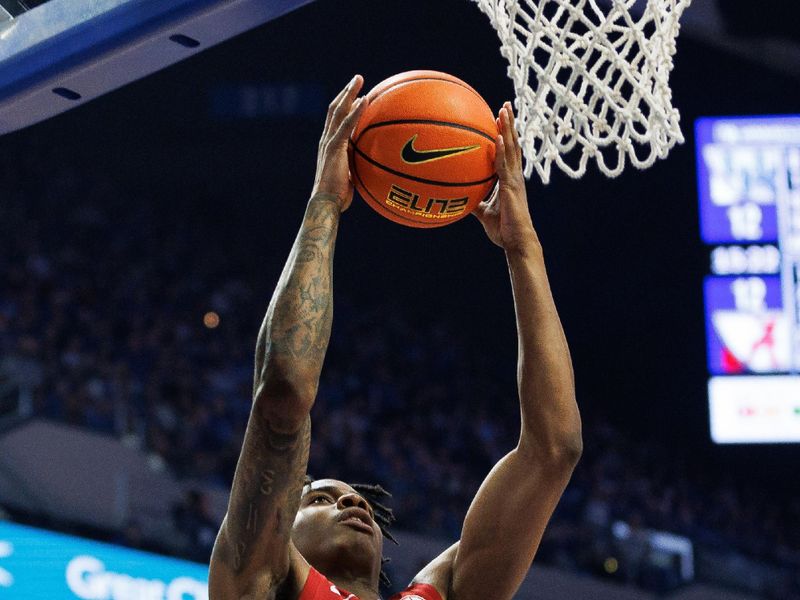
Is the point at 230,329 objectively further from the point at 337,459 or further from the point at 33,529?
the point at 33,529

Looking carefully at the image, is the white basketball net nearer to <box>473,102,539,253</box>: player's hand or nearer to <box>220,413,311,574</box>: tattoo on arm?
<box>473,102,539,253</box>: player's hand

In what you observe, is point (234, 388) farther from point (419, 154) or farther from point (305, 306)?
point (305, 306)

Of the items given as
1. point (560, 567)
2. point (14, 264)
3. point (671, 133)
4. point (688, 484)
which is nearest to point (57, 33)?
point (671, 133)

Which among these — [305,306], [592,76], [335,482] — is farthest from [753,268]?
[305,306]

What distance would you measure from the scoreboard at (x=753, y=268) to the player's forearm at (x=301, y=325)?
7.43 metres

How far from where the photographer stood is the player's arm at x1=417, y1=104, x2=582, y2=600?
7.36 feet

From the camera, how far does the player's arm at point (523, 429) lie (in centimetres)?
224

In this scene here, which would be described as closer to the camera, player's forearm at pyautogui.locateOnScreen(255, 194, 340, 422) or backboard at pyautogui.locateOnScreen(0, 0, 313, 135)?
player's forearm at pyautogui.locateOnScreen(255, 194, 340, 422)

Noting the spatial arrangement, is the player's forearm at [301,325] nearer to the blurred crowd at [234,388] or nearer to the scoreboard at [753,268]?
the blurred crowd at [234,388]

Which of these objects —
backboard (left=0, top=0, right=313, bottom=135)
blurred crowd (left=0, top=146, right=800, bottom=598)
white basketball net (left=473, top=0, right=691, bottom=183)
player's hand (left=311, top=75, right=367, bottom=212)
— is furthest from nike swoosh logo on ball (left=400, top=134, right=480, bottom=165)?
blurred crowd (left=0, top=146, right=800, bottom=598)

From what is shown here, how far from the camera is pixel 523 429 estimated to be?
227 centimetres

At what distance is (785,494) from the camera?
1209cm

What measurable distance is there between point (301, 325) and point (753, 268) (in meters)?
7.72

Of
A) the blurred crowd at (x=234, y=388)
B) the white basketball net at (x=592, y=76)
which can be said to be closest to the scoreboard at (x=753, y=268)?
the blurred crowd at (x=234, y=388)
